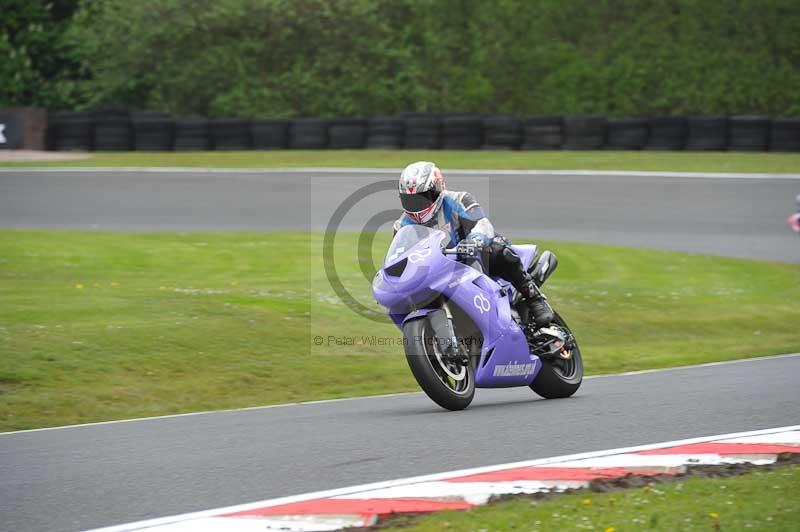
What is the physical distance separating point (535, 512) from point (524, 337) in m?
3.41

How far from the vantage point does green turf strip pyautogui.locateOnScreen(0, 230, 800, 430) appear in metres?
9.72

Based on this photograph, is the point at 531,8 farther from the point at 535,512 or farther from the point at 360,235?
the point at 535,512

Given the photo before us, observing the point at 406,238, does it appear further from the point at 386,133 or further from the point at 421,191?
the point at 386,133

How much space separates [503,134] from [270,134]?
6574 mm

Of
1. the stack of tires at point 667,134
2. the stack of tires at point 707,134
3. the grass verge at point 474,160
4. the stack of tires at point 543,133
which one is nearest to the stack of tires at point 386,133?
the grass verge at point 474,160

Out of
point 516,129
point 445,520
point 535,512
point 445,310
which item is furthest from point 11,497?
point 516,129

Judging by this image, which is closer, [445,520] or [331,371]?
[445,520]

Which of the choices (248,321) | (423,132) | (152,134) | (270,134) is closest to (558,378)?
(248,321)

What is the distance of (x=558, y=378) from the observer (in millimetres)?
8781

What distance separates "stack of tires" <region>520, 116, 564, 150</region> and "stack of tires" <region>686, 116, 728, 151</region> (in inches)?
133

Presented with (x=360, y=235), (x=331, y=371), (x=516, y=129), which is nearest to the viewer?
(x=331, y=371)

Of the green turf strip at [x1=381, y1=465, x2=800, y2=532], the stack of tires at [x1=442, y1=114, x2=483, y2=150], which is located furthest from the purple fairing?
the stack of tires at [x1=442, y1=114, x2=483, y2=150]

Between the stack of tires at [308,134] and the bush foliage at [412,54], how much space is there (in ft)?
19.9

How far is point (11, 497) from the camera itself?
5.53m
